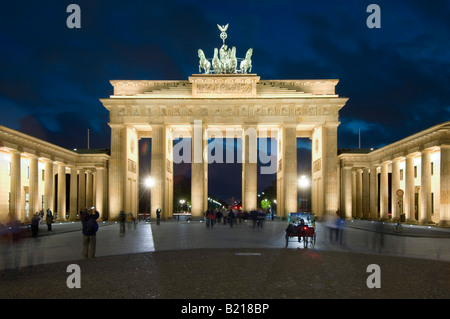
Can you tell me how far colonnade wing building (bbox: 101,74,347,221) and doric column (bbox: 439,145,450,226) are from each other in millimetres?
15678

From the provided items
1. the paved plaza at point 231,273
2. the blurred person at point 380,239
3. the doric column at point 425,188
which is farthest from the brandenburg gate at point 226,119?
the paved plaza at point 231,273

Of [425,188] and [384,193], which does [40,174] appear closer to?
[384,193]

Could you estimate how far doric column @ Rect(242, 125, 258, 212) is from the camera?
5084cm

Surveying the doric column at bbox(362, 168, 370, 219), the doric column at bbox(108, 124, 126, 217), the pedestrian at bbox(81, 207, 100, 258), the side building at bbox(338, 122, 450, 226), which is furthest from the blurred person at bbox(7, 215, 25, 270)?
the doric column at bbox(362, 168, 370, 219)

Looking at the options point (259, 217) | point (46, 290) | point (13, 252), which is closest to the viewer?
point (46, 290)

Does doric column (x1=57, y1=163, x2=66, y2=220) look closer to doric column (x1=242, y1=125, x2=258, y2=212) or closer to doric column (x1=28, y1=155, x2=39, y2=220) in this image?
doric column (x1=28, y1=155, x2=39, y2=220)

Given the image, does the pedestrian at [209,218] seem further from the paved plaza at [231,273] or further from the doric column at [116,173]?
the doric column at [116,173]

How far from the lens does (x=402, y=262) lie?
1444 cm

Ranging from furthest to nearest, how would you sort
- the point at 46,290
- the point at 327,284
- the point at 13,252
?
the point at 13,252, the point at 327,284, the point at 46,290

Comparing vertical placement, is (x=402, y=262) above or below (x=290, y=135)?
below

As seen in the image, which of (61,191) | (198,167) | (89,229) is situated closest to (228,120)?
(198,167)
